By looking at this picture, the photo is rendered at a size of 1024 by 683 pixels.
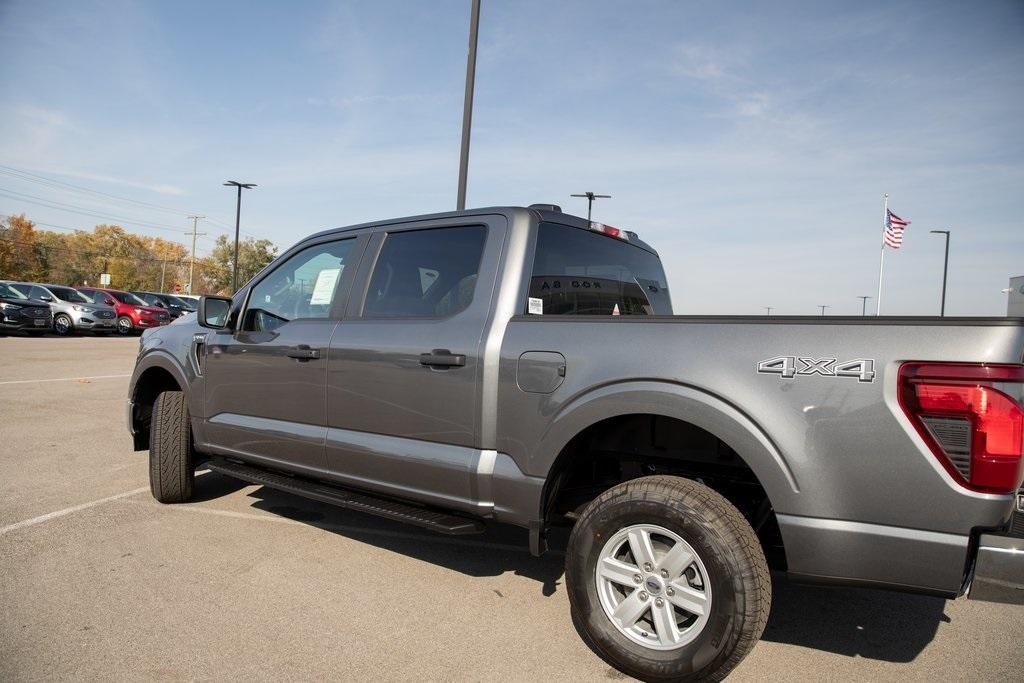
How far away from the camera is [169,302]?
3053cm

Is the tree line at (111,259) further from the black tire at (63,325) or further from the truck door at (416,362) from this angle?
the truck door at (416,362)

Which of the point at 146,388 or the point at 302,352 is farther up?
the point at 302,352

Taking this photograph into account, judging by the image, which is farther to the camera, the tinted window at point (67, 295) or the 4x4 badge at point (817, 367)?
the tinted window at point (67, 295)

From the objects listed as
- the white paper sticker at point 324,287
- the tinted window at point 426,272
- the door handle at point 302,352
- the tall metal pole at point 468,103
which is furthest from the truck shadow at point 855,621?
the tall metal pole at point 468,103

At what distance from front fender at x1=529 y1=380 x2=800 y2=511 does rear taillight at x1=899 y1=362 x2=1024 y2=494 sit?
0.45 metres

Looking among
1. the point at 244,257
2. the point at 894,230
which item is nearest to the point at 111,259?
the point at 244,257

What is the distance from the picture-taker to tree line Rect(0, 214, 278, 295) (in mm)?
63000

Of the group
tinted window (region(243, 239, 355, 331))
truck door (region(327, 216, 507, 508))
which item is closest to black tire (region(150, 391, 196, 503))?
tinted window (region(243, 239, 355, 331))

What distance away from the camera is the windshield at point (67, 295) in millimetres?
23203

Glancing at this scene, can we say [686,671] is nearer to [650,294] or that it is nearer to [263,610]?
[263,610]

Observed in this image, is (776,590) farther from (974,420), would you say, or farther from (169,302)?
(169,302)

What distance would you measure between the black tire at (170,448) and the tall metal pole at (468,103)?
16.6ft

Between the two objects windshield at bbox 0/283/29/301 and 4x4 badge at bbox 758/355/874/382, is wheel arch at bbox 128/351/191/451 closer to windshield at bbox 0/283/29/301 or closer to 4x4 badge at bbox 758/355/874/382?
4x4 badge at bbox 758/355/874/382

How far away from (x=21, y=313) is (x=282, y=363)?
70.7 feet
